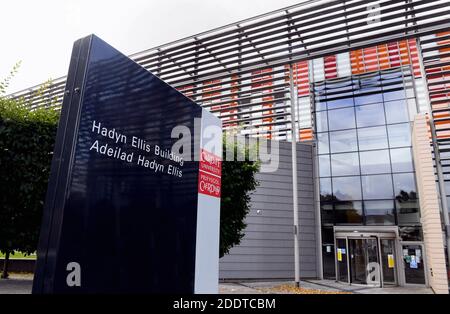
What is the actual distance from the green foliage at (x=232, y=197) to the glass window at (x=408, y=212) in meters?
11.9

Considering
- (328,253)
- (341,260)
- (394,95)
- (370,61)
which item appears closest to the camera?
(341,260)

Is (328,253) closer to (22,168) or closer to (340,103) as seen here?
(340,103)

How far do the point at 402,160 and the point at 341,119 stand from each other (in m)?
3.98

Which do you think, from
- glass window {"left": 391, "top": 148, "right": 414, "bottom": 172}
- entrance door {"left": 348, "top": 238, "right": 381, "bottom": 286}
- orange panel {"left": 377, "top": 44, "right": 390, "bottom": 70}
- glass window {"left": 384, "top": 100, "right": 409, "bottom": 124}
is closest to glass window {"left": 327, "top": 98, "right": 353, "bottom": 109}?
glass window {"left": 384, "top": 100, "right": 409, "bottom": 124}

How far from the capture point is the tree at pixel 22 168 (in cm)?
512

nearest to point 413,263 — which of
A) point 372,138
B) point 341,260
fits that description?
point 341,260

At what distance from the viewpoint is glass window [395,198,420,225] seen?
16.2 metres

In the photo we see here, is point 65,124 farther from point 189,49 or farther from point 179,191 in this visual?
point 189,49

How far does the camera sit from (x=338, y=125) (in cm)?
1889

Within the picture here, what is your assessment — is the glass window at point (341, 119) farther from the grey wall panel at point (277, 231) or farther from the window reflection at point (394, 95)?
the grey wall panel at point (277, 231)

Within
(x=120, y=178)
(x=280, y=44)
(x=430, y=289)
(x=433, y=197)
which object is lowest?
(x=430, y=289)
